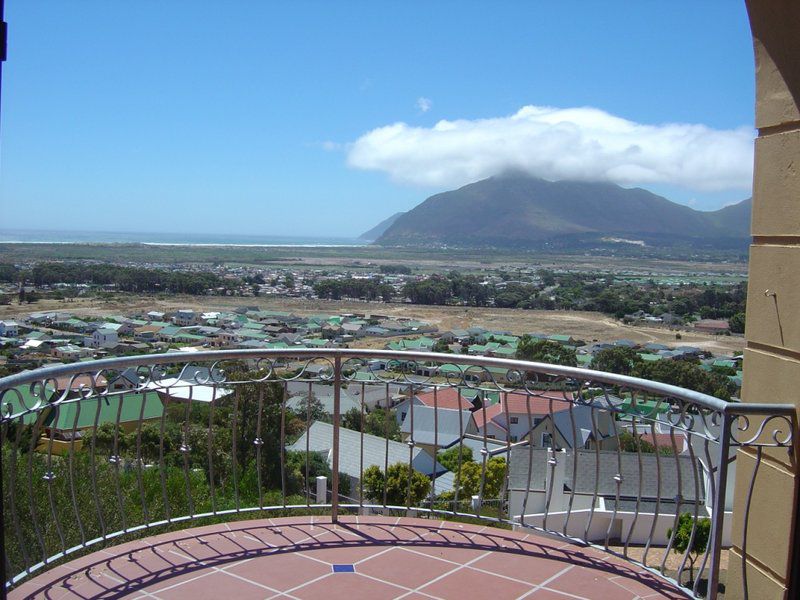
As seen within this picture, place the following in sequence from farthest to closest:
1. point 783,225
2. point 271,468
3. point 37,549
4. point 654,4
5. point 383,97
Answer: point 383,97
point 271,468
point 654,4
point 37,549
point 783,225

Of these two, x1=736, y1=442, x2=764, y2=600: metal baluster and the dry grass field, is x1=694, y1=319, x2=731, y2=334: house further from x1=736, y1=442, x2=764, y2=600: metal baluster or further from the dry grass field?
x1=736, y1=442, x2=764, y2=600: metal baluster

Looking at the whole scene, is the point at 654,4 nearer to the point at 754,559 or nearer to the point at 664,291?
the point at 754,559

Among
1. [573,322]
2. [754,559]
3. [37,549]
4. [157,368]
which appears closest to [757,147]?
[754,559]

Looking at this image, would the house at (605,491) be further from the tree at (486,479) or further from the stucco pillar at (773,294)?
the stucco pillar at (773,294)

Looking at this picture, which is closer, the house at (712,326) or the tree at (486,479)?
the tree at (486,479)

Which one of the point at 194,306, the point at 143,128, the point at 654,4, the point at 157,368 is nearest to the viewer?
the point at 157,368

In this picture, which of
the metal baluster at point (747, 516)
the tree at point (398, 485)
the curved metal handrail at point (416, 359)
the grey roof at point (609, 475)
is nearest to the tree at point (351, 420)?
the grey roof at point (609, 475)
